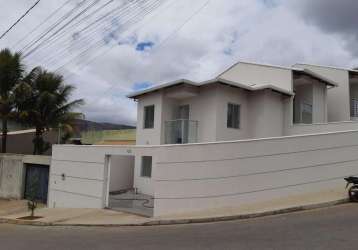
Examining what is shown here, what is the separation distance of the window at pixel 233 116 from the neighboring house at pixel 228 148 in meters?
0.05

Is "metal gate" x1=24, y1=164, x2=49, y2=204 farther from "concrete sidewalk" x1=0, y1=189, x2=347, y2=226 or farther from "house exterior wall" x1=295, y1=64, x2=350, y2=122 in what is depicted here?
"house exterior wall" x1=295, y1=64, x2=350, y2=122

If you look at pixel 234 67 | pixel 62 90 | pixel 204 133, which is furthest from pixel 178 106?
pixel 62 90

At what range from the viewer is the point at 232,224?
12.1 metres

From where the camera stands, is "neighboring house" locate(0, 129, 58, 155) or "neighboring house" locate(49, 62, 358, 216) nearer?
"neighboring house" locate(49, 62, 358, 216)

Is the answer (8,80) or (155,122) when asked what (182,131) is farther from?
(8,80)

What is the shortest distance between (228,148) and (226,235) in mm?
4721

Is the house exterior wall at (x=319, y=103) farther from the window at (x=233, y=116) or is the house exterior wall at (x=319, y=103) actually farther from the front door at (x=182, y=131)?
the front door at (x=182, y=131)

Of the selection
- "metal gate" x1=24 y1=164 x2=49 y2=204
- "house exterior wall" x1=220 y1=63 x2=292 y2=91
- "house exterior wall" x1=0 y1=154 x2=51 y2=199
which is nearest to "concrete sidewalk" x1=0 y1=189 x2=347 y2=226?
"metal gate" x1=24 y1=164 x2=49 y2=204

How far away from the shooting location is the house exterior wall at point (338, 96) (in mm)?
26797

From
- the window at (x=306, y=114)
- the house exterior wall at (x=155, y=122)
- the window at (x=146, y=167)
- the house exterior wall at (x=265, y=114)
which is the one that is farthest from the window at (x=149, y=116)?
the window at (x=306, y=114)

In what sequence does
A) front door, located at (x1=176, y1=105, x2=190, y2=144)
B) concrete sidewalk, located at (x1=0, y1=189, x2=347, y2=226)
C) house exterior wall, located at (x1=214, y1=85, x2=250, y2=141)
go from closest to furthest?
concrete sidewalk, located at (x1=0, y1=189, x2=347, y2=226) < house exterior wall, located at (x1=214, y1=85, x2=250, y2=141) < front door, located at (x1=176, y1=105, x2=190, y2=144)

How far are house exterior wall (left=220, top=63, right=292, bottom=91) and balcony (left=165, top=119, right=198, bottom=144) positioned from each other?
4656mm

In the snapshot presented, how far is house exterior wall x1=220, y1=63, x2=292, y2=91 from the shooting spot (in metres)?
24.0

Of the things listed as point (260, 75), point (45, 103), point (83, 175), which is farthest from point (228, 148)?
point (45, 103)
